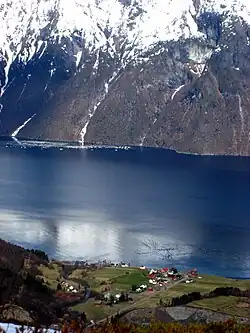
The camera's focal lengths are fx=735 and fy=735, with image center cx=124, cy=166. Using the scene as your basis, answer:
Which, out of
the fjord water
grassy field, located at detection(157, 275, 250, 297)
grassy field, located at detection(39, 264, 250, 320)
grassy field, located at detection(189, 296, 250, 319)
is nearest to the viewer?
grassy field, located at detection(189, 296, 250, 319)

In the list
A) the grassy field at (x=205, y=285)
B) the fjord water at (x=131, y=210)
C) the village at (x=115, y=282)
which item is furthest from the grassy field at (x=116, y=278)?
the fjord water at (x=131, y=210)

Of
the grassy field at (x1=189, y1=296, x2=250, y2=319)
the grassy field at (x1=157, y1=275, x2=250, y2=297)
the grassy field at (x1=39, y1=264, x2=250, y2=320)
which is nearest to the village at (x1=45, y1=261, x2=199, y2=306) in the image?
the grassy field at (x1=39, y1=264, x2=250, y2=320)

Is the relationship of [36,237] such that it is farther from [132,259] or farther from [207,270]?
[207,270]

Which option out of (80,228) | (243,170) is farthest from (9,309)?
(243,170)

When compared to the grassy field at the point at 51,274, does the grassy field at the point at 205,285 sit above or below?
below

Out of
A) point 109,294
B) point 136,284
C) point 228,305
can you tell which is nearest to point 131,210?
point 136,284

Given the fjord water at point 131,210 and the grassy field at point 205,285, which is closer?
the grassy field at point 205,285

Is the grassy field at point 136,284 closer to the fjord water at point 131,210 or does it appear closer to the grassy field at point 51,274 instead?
the grassy field at point 51,274

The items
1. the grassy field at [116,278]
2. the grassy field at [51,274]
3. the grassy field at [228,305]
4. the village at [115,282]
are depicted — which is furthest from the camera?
the grassy field at [116,278]

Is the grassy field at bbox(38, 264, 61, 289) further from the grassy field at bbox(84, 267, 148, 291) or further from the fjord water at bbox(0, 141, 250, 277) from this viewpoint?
the fjord water at bbox(0, 141, 250, 277)
